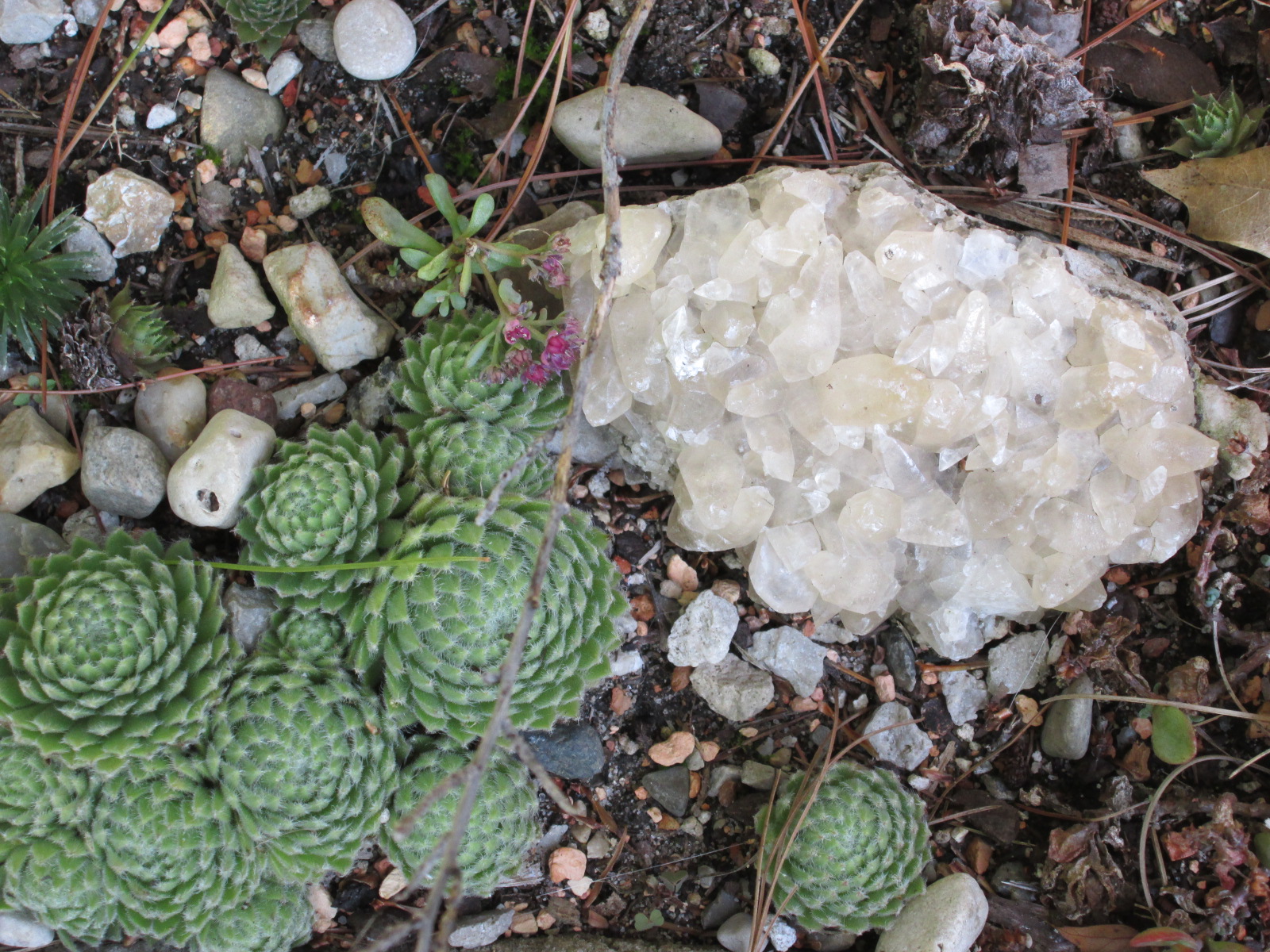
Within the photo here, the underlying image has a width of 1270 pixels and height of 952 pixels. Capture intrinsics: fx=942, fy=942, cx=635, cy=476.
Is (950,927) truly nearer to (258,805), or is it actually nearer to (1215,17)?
(258,805)

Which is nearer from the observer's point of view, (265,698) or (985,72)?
(265,698)

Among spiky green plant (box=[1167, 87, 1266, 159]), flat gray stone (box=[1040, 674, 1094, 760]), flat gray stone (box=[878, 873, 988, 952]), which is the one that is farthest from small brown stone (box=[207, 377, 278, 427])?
spiky green plant (box=[1167, 87, 1266, 159])

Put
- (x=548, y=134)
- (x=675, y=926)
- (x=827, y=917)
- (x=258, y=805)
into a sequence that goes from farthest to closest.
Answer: (x=548, y=134), (x=675, y=926), (x=827, y=917), (x=258, y=805)

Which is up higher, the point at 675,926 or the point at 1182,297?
the point at 1182,297

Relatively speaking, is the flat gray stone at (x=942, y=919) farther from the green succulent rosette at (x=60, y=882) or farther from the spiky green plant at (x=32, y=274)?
→ the spiky green plant at (x=32, y=274)

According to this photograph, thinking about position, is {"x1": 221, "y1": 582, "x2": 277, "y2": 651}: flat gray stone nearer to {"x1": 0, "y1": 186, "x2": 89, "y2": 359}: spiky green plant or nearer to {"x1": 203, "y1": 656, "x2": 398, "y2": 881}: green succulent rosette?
{"x1": 203, "y1": 656, "x2": 398, "y2": 881}: green succulent rosette

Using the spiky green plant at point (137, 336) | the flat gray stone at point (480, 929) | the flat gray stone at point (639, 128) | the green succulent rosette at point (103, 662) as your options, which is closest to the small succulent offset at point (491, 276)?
Result: the flat gray stone at point (639, 128)

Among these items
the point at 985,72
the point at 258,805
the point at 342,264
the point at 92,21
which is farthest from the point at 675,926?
the point at 92,21
